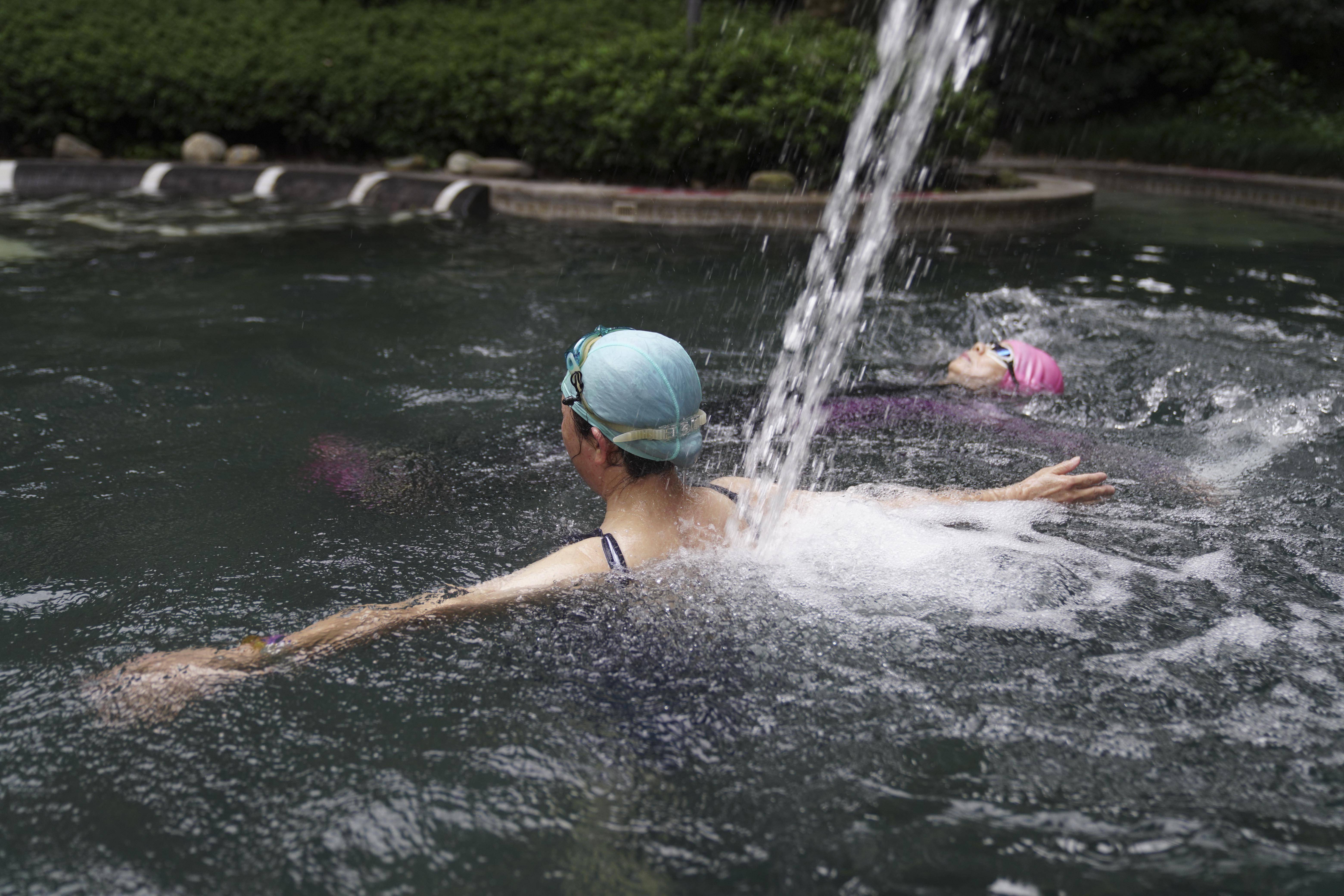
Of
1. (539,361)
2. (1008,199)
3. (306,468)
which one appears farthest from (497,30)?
(306,468)

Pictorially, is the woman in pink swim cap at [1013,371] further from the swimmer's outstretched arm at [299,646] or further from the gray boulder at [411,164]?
the gray boulder at [411,164]

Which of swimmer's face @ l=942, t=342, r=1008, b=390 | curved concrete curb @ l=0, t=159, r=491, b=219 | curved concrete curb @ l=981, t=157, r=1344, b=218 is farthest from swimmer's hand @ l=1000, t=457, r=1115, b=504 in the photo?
curved concrete curb @ l=981, t=157, r=1344, b=218

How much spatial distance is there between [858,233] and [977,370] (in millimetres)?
5247

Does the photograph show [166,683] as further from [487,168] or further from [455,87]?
[455,87]

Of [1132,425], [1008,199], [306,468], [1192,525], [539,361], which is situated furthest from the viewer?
[1008,199]

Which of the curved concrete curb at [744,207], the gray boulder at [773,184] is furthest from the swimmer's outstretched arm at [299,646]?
the gray boulder at [773,184]

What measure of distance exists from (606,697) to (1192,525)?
8.04ft

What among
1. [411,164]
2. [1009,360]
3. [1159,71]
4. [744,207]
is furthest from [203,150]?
[1159,71]

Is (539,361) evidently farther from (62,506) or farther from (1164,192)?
(1164,192)

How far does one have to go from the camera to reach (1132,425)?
18.1 feet

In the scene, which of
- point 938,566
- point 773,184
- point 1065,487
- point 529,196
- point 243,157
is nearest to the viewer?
point 938,566

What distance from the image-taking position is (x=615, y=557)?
2.91 m

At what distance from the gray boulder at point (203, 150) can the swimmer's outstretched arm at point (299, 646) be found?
39.9 ft

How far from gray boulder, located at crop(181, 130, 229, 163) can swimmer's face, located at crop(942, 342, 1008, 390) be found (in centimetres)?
1099
